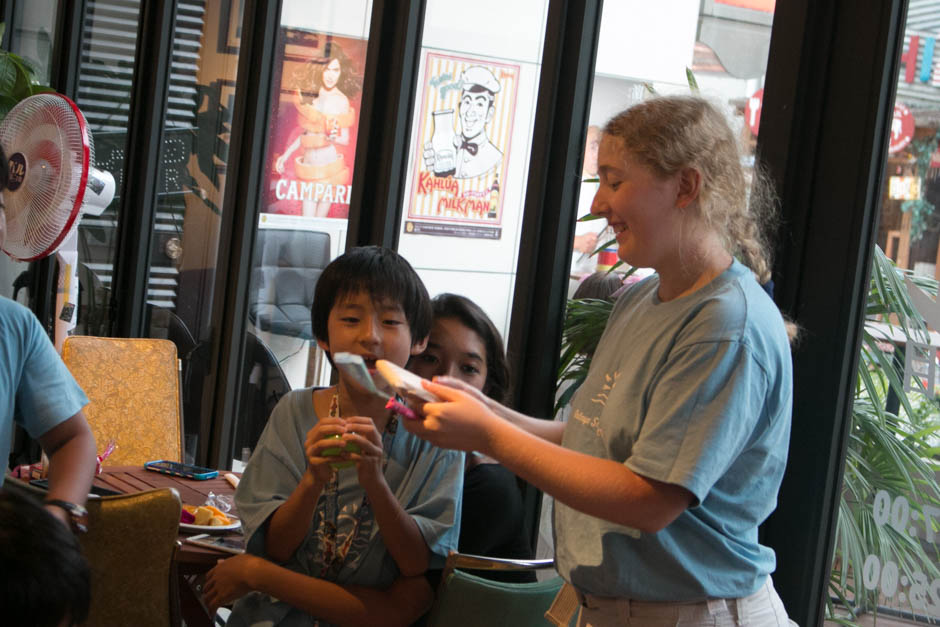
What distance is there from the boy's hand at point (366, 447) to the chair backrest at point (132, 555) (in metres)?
0.36

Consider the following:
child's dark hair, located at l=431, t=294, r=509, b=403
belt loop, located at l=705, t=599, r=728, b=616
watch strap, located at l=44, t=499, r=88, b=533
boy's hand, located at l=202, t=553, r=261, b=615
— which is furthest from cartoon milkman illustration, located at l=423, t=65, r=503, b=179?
belt loop, located at l=705, t=599, r=728, b=616

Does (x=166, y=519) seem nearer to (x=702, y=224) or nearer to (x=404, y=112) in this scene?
(x=702, y=224)

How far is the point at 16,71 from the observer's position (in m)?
5.37

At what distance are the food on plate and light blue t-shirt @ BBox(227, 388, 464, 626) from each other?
0.36 metres

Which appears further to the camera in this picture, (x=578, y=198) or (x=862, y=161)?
(x=578, y=198)

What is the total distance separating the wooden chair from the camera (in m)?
1.94

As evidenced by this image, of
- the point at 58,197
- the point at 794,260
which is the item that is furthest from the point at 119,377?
the point at 794,260

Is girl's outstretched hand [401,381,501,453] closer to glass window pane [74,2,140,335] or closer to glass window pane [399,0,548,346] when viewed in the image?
glass window pane [399,0,548,346]

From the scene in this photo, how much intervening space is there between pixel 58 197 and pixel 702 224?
2.36m

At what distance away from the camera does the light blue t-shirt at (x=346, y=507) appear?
2.10 m

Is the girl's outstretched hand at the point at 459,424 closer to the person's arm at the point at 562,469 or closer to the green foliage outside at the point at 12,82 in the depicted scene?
the person's arm at the point at 562,469

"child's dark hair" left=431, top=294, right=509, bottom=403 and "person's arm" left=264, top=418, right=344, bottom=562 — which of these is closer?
"person's arm" left=264, top=418, right=344, bottom=562

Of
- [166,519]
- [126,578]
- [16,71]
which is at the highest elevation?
[16,71]

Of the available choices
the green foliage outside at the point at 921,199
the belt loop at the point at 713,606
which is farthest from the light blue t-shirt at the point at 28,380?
the green foliage outside at the point at 921,199
